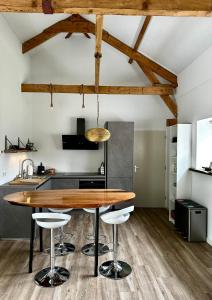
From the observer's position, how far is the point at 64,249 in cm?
340

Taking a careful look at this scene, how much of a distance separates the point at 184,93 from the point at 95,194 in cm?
308

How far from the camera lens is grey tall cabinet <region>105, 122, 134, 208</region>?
5180mm

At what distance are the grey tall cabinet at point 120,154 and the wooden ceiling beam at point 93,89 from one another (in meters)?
0.74

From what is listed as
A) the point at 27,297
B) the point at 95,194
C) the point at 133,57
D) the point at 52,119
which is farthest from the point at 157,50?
the point at 27,297

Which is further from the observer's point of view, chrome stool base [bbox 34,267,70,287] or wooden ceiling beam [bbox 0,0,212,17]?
chrome stool base [bbox 34,267,70,287]

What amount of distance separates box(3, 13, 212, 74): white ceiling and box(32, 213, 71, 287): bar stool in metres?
3.43

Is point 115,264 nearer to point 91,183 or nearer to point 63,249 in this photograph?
point 63,249

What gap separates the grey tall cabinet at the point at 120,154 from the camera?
5180 mm

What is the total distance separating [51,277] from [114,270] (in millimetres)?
754

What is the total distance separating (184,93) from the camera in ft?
16.1

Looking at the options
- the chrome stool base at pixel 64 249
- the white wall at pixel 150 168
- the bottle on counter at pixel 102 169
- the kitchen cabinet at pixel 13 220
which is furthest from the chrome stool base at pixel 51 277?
the white wall at pixel 150 168

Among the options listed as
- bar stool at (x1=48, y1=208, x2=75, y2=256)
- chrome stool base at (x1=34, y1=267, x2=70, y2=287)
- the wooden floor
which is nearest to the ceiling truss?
bar stool at (x1=48, y1=208, x2=75, y2=256)

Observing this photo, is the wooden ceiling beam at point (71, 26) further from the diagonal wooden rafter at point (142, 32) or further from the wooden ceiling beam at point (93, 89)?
the wooden ceiling beam at point (93, 89)

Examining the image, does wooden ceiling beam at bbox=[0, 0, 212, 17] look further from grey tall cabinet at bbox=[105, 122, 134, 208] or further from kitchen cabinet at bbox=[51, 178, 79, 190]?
kitchen cabinet at bbox=[51, 178, 79, 190]
